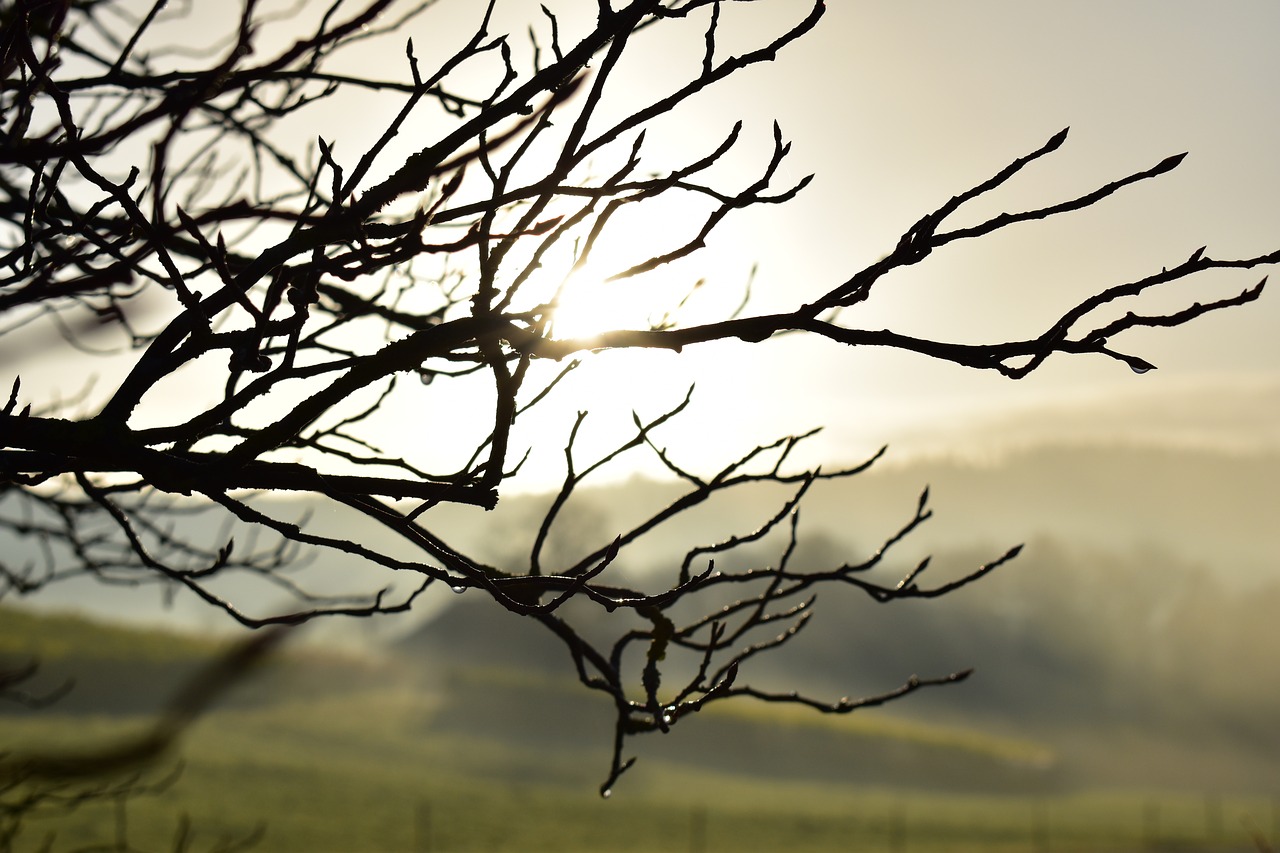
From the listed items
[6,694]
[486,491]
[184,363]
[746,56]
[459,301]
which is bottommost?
[6,694]

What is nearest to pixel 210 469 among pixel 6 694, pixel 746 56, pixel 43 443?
pixel 43 443

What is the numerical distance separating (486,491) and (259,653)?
6.50 feet

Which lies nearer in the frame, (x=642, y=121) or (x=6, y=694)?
(x=642, y=121)

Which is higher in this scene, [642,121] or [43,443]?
[642,121]

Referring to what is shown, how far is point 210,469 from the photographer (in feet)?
6.89

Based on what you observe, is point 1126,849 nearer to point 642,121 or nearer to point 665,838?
point 665,838

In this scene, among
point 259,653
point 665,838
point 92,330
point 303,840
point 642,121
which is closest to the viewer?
point 642,121

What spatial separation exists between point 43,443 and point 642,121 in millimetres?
1480

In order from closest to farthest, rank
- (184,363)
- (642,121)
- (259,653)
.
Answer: (642,121) → (184,363) → (259,653)

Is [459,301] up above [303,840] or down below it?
above

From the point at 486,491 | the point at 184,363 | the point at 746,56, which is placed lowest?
the point at 486,491

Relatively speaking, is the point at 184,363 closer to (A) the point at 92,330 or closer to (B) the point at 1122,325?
(B) the point at 1122,325

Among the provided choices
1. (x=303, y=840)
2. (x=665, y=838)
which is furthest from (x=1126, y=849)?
(x=303, y=840)

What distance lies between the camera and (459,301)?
14.8 ft
